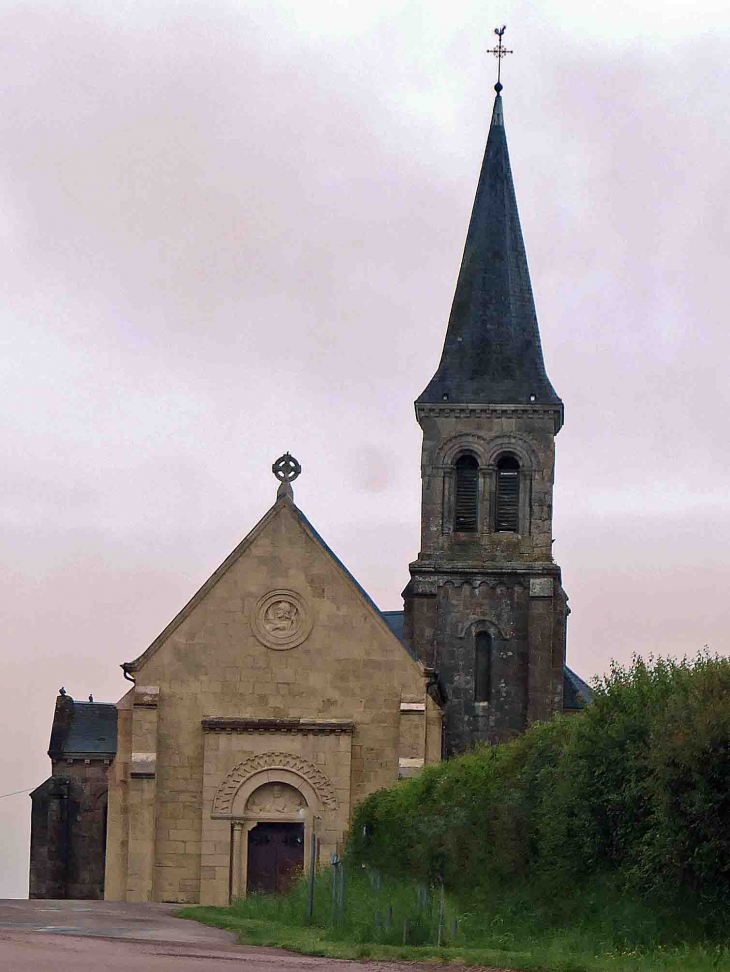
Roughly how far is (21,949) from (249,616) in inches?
964

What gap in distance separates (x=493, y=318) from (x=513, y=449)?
15.1ft

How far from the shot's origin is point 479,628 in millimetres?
53625

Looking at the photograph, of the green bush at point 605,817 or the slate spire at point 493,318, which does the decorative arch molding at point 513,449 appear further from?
the green bush at point 605,817

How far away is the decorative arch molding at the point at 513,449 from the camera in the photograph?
180 feet

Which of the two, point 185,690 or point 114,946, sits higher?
point 185,690

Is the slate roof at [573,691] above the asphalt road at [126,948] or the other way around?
above

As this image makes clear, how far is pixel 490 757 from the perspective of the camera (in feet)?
117

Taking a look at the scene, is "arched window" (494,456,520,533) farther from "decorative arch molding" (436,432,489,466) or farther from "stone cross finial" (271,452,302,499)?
"stone cross finial" (271,452,302,499)

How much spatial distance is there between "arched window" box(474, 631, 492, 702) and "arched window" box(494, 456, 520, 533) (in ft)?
11.0

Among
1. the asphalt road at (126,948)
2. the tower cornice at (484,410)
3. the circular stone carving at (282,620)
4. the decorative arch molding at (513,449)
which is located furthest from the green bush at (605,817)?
the tower cornice at (484,410)

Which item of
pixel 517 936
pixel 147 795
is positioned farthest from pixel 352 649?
pixel 517 936

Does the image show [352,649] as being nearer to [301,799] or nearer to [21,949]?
[301,799]

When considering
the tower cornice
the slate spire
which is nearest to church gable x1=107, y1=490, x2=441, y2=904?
the tower cornice

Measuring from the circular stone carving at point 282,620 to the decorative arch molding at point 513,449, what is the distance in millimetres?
11085
